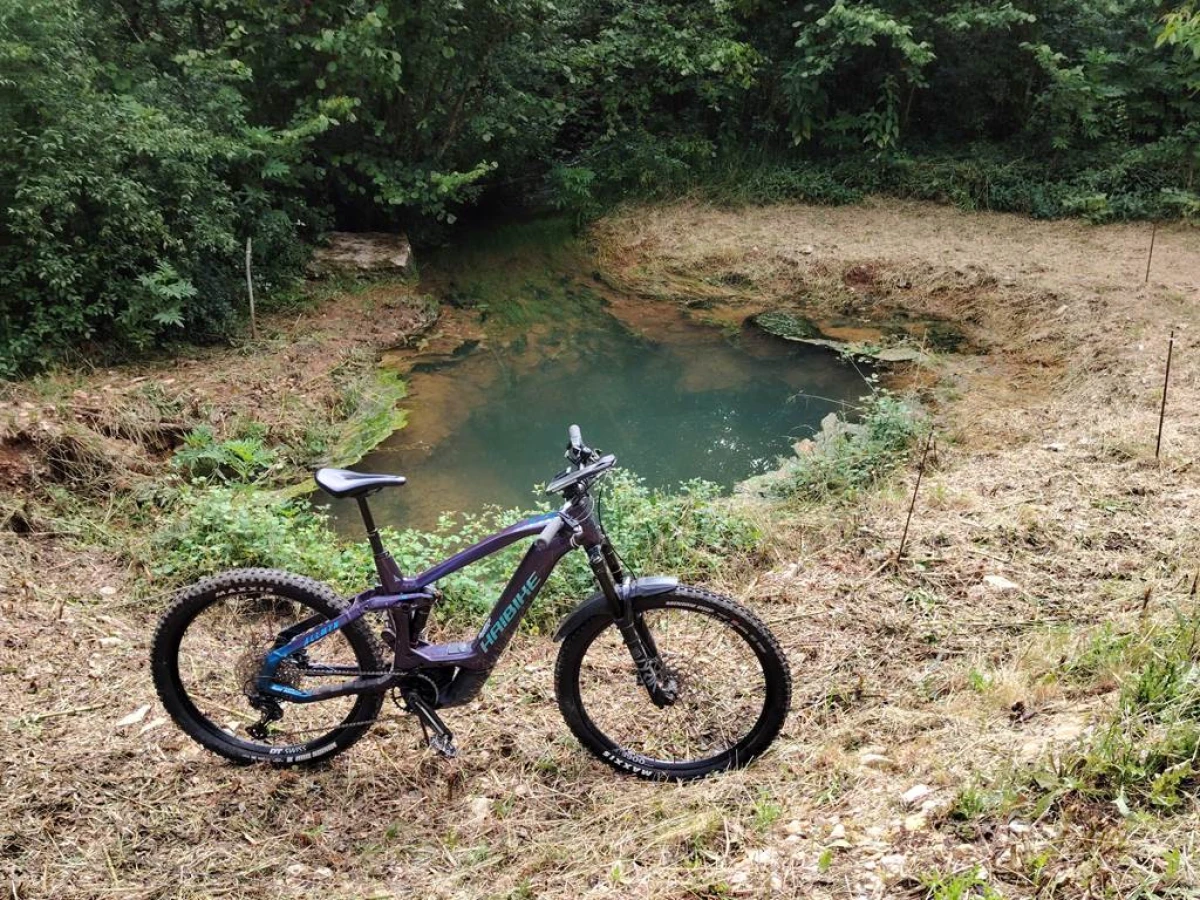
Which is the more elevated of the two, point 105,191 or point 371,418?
point 105,191

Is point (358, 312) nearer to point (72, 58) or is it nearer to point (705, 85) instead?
point (72, 58)

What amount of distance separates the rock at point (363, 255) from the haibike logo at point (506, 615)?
25.0 ft

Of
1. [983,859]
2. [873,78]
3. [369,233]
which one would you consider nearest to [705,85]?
[873,78]

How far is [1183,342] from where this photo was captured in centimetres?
708

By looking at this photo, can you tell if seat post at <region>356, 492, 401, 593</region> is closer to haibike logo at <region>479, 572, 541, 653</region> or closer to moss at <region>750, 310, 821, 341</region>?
haibike logo at <region>479, 572, 541, 653</region>

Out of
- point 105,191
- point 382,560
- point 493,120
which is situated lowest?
point 382,560

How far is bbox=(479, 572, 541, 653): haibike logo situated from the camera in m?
2.88

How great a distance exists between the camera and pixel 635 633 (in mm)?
2887

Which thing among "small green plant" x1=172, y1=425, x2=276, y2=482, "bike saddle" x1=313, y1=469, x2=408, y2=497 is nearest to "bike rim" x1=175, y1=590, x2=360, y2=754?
"bike saddle" x1=313, y1=469, x2=408, y2=497

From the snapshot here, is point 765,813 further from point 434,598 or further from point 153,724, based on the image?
point 153,724

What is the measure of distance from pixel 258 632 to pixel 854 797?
2.12m

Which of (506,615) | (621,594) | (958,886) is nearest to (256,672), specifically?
(506,615)

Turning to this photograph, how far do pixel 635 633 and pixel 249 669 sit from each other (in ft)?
4.54

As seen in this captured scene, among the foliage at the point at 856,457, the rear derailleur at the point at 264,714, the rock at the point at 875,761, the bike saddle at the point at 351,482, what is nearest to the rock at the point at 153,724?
the rear derailleur at the point at 264,714
